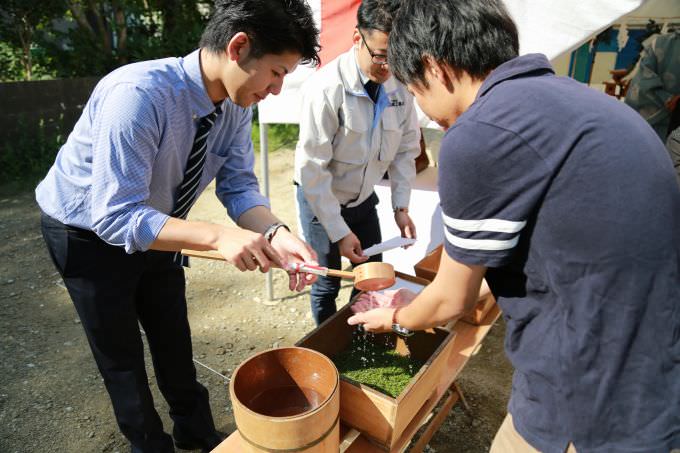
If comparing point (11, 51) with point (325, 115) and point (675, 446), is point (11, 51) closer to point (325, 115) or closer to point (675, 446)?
point (325, 115)

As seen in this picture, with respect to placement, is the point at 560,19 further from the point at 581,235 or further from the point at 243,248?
the point at 243,248

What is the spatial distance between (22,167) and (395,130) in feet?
19.0

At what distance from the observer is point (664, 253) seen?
2.92ft

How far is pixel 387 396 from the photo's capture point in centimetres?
123

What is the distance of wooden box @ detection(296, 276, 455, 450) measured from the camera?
1.25m

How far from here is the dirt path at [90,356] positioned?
94.3 inches

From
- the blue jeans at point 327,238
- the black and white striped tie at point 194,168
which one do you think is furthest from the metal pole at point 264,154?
the black and white striped tie at point 194,168

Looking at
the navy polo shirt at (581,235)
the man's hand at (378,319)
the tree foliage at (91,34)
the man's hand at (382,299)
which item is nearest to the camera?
the navy polo shirt at (581,235)

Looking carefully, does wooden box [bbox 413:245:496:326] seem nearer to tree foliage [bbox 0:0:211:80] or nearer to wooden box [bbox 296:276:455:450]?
wooden box [bbox 296:276:455:450]

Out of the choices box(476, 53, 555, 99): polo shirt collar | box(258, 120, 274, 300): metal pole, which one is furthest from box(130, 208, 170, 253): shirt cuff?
box(258, 120, 274, 300): metal pole

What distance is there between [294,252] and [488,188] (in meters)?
0.85

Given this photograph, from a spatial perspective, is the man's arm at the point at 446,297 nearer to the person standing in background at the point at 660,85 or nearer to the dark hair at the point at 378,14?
the dark hair at the point at 378,14

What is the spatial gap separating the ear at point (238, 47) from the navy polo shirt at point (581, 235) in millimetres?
683

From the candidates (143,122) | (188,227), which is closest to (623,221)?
(188,227)
